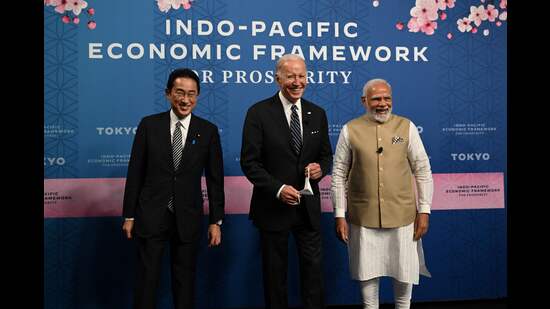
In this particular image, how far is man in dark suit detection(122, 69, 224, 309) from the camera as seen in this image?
241cm

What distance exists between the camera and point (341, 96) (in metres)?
3.33

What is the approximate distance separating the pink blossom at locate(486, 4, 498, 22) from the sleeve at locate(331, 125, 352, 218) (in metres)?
1.95

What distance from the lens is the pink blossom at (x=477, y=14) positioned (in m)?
3.48

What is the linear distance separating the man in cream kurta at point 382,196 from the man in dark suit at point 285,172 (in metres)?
0.19

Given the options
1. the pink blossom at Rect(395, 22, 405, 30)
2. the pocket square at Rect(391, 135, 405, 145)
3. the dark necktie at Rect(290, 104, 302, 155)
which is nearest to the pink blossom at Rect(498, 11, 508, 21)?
the pink blossom at Rect(395, 22, 405, 30)

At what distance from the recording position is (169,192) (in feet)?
7.92

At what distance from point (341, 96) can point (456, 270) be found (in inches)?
67.7

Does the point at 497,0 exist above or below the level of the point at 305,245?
above

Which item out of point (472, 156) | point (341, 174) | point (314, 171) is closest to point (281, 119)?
point (314, 171)

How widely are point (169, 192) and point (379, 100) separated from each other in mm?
1327

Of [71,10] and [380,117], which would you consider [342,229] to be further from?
[71,10]

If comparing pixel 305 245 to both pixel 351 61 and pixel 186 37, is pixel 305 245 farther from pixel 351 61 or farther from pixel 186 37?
pixel 186 37

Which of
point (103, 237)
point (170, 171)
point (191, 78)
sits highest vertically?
point (191, 78)

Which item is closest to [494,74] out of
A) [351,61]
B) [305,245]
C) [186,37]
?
[351,61]
